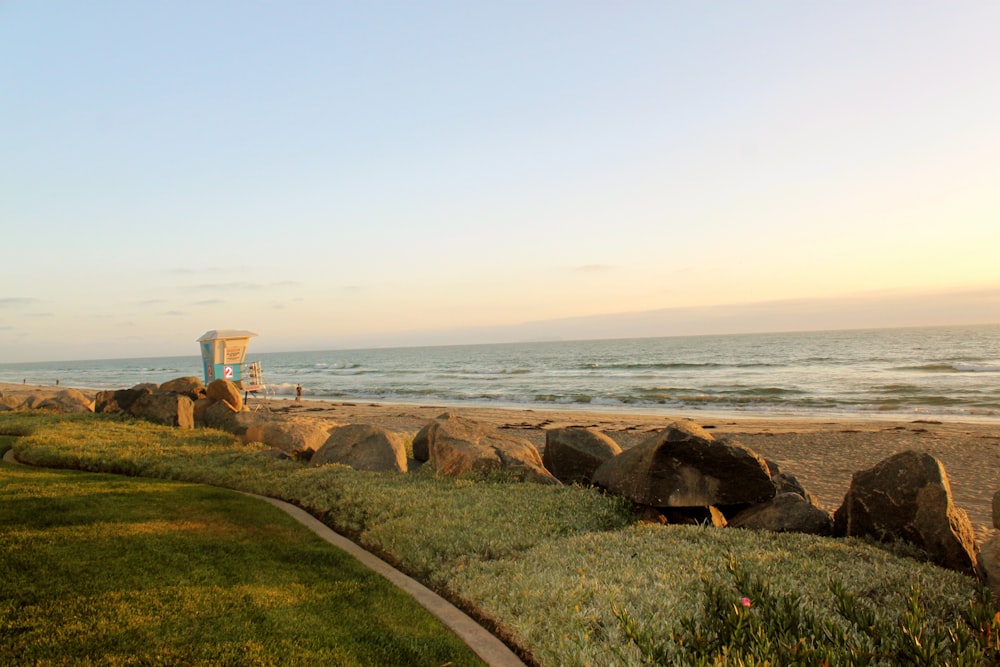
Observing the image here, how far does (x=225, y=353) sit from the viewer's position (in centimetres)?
3497

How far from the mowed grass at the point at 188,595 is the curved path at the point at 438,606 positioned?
0.58 feet

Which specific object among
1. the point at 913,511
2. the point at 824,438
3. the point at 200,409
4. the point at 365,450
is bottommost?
the point at 824,438

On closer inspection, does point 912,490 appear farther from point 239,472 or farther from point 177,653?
point 239,472

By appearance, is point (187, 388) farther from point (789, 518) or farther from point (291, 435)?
point (789, 518)

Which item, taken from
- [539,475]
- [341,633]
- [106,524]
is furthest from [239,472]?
[341,633]

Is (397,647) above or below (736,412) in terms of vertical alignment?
above

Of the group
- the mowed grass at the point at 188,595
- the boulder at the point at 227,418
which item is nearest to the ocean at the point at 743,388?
the boulder at the point at 227,418

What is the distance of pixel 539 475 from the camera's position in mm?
A: 11672

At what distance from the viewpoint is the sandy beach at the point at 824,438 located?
14625 mm

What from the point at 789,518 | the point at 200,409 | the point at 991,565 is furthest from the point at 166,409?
the point at 991,565

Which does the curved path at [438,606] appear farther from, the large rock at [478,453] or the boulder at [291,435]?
the boulder at [291,435]

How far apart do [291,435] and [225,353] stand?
73.1ft

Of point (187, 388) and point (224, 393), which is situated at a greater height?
point (187, 388)

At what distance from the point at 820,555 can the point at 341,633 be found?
5693 mm
